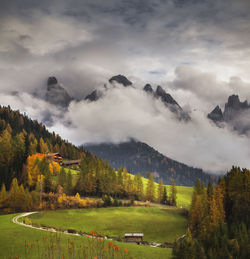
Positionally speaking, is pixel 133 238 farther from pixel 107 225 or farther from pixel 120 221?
pixel 120 221

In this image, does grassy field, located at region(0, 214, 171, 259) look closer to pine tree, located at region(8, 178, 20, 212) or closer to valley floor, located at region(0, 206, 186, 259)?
valley floor, located at region(0, 206, 186, 259)

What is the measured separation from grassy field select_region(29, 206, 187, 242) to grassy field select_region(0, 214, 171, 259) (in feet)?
55.7

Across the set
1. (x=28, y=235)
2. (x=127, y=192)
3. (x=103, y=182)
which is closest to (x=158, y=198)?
(x=127, y=192)

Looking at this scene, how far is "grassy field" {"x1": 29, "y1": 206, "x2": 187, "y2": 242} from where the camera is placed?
89.8 metres

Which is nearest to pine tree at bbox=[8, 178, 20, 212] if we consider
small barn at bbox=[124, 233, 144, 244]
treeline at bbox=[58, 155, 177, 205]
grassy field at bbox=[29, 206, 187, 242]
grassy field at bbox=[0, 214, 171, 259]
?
grassy field at bbox=[29, 206, 187, 242]

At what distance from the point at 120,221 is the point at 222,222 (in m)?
35.1

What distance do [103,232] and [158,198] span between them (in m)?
71.7

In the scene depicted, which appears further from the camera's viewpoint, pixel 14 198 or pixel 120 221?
pixel 14 198

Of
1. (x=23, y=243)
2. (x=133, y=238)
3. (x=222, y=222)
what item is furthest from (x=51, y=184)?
(x=222, y=222)

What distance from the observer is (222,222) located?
8425 centimetres

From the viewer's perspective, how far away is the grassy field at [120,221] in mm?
89812

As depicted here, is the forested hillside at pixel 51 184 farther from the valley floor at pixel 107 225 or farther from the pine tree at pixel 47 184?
the valley floor at pixel 107 225

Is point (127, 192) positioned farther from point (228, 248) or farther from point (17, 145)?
point (228, 248)

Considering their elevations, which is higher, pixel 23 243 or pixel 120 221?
pixel 23 243
